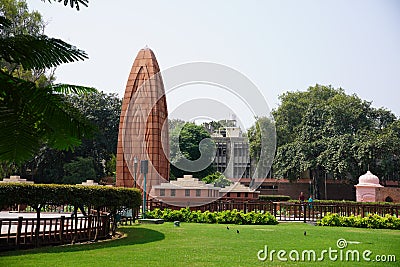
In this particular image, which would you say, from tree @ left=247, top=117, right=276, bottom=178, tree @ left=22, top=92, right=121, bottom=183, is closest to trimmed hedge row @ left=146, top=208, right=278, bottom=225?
tree @ left=22, top=92, right=121, bottom=183

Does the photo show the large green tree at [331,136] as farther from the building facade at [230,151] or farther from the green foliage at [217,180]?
the green foliage at [217,180]

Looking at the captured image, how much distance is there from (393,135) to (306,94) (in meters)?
11.5

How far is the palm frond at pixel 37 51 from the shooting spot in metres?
1.36

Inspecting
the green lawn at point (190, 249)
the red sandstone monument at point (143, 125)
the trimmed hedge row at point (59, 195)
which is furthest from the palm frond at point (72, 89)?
the red sandstone monument at point (143, 125)

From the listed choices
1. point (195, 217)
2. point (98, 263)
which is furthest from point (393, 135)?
point (98, 263)

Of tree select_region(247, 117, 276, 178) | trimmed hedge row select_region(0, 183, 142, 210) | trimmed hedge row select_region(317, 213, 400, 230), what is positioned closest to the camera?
trimmed hedge row select_region(0, 183, 142, 210)

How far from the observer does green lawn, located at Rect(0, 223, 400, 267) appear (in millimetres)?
9055

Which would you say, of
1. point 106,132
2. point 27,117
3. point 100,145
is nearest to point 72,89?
point 27,117

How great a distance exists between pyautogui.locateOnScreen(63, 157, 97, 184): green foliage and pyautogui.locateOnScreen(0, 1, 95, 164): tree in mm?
36482

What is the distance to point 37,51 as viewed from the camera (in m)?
1.40

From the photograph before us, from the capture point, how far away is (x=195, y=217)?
801 inches

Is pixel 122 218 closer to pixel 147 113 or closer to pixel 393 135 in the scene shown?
pixel 147 113

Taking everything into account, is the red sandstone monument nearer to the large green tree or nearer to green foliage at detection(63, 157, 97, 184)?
green foliage at detection(63, 157, 97, 184)

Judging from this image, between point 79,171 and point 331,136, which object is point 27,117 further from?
point 331,136
